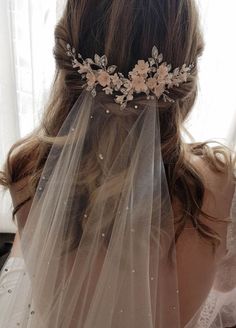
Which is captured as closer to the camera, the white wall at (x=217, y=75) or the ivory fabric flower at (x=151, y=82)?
the ivory fabric flower at (x=151, y=82)

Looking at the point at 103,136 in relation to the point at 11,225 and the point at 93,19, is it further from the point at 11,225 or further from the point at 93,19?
the point at 11,225

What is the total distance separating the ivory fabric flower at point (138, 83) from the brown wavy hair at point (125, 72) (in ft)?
0.07

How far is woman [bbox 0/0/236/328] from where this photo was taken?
61 cm

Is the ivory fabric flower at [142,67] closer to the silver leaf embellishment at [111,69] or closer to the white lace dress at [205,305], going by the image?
the silver leaf embellishment at [111,69]

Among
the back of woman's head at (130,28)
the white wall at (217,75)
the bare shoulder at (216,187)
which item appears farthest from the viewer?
the white wall at (217,75)

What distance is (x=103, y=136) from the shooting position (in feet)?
2.25

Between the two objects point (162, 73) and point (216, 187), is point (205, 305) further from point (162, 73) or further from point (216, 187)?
point (162, 73)

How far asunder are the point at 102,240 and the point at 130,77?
0.31 meters

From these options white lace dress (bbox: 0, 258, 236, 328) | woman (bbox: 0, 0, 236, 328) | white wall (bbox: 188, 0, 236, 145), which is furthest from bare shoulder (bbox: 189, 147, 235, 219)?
white wall (bbox: 188, 0, 236, 145)

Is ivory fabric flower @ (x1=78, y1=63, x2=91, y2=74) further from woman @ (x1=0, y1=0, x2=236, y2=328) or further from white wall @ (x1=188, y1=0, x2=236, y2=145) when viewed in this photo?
white wall @ (x1=188, y1=0, x2=236, y2=145)

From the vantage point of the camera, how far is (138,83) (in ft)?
2.02

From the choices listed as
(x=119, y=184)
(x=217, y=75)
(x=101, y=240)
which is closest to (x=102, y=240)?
(x=101, y=240)

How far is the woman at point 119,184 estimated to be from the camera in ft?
2.00

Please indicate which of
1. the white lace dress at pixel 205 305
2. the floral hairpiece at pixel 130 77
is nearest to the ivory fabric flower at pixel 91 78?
the floral hairpiece at pixel 130 77
